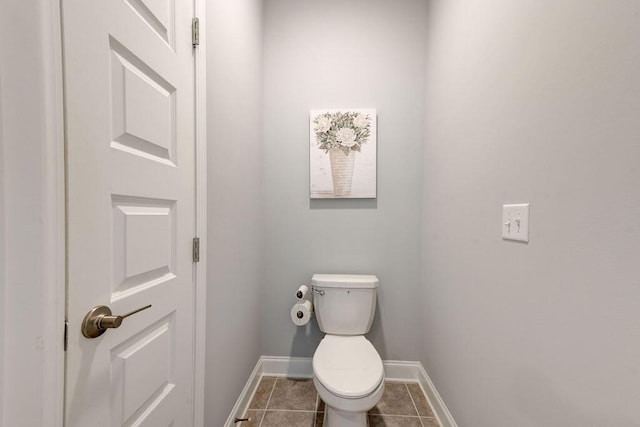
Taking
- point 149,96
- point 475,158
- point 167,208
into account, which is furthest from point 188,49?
point 475,158

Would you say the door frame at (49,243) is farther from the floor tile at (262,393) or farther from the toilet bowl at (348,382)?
the floor tile at (262,393)

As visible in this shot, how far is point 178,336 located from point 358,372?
2.52 feet

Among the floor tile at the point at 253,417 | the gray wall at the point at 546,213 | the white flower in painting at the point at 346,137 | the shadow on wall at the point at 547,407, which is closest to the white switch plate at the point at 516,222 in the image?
the gray wall at the point at 546,213

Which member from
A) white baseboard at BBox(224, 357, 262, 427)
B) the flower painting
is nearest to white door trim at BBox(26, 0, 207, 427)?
white baseboard at BBox(224, 357, 262, 427)

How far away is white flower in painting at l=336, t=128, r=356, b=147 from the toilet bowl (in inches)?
47.8

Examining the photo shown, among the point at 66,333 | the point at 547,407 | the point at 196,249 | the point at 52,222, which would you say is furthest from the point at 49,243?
the point at 547,407

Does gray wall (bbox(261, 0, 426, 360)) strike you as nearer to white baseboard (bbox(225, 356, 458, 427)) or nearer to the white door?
white baseboard (bbox(225, 356, 458, 427))

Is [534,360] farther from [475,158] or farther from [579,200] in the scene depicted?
[475,158]

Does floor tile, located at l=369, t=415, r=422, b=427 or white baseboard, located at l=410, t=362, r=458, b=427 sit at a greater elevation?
white baseboard, located at l=410, t=362, r=458, b=427

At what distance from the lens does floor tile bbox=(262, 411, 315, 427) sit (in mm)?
1353

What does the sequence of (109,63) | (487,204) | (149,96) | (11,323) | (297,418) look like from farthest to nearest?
(297,418) → (487,204) → (149,96) → (109,63) → (11,323)

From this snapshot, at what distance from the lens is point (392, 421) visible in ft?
4.54

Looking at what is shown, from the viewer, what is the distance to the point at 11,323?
0.45 m

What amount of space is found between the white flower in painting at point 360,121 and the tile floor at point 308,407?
1.69 meters
